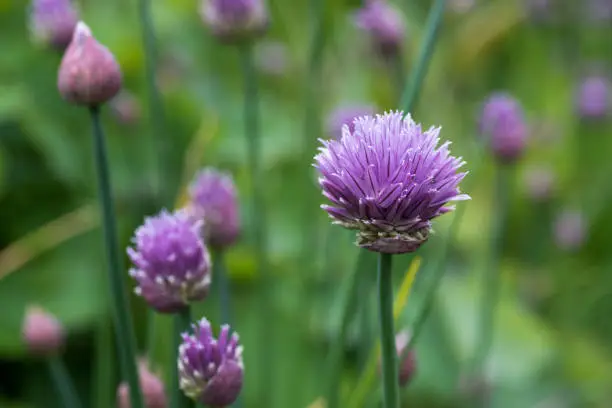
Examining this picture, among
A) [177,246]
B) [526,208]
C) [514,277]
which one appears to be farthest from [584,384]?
[177,246]

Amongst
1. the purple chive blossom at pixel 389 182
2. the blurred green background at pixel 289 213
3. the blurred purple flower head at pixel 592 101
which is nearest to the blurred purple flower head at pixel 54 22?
the blurred green background at pixel 289 213

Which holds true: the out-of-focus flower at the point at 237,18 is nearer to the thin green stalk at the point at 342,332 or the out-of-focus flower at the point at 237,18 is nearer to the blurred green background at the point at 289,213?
the blurred green background at the point at 289,213

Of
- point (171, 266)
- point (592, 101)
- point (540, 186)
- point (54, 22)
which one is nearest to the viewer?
point (171, 266)

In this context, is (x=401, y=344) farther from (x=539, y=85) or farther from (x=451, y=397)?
(x=539, y=85)

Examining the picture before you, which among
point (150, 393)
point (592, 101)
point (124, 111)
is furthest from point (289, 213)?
point (150, 393)

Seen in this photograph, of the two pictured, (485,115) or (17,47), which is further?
(17,47)

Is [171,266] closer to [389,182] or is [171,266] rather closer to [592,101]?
[389,182]
